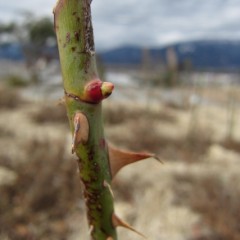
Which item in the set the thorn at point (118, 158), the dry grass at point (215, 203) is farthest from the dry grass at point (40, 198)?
the thorn at point (118, 158)

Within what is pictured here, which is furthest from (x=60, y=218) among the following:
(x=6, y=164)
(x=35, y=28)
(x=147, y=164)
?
(x=35, y=28)

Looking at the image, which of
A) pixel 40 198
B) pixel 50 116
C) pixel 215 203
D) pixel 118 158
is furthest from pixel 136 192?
pixel 50 116

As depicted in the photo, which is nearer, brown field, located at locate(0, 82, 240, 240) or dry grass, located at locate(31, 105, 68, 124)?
brown field, located at locate(0, 82, 240, 240)

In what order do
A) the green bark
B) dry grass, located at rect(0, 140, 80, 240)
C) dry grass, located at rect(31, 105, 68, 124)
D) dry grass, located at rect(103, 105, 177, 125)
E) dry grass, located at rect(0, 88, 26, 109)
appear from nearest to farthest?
the green bark, dry grass, located at rect(0, 140, 80, 240), dry grass, located at rect(31, 105, 68, 124), dry grass, located at rect(103, 105, 177, 125), dry grass, located at rect(0, 88, 26, 109)

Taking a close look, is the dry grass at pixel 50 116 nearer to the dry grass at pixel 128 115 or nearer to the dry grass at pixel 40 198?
the dry grass at pixel 128 115

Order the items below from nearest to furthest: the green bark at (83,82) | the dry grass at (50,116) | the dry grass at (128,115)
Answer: the green bark at (83,82)
the dry grass at (50,116)
the dry grass at (128,115)

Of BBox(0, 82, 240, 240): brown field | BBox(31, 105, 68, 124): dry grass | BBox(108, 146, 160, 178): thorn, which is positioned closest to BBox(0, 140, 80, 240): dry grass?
BBox(0, 82, 240, 240): brown field

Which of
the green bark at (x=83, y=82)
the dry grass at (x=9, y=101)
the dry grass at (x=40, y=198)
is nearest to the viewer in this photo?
the green bark at (x=83, y=82)

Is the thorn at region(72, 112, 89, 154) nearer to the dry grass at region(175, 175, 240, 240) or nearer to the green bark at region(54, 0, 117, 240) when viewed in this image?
the green bark at region(54, 0, 117, 240)
